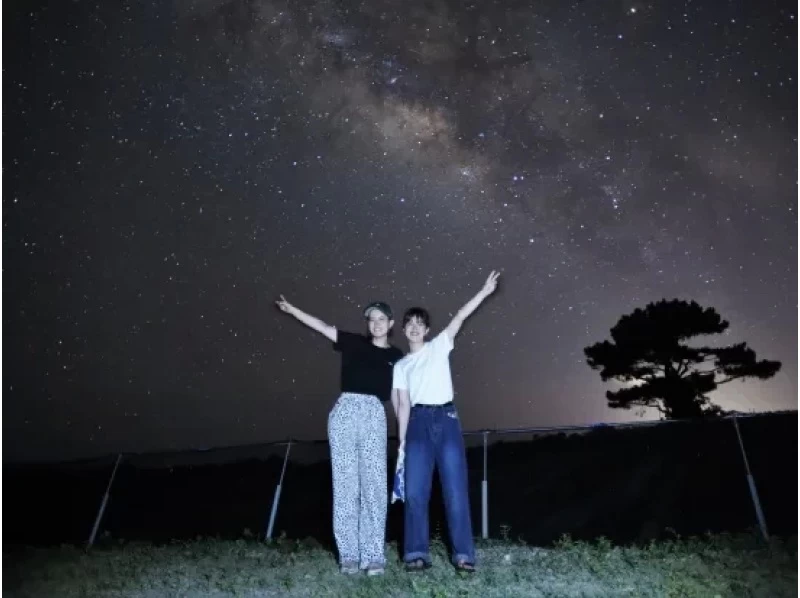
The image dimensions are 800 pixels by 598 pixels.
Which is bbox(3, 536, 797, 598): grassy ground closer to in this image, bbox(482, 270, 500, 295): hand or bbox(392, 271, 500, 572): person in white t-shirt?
bbox(392, 271, 500, 572): person in white t-shirt

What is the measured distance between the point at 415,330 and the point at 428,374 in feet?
1.06

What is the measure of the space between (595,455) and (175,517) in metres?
10.8

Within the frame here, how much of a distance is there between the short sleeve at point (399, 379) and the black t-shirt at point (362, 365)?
55 millimetres

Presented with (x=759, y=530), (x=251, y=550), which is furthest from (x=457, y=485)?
(x=759, y=530)

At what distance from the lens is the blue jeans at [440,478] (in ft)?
13.8

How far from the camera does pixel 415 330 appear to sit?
14.6 feet

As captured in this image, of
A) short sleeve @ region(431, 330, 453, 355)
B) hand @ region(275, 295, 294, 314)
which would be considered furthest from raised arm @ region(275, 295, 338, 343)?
short sleeve @ region(431, 330, 453, 355)

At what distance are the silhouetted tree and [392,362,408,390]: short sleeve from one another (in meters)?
16.4

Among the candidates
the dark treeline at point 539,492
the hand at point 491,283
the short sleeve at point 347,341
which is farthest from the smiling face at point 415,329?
the dark treeline at point 539,492

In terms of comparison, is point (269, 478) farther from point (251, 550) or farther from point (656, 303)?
point (251, 550)

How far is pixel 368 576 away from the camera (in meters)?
4.17

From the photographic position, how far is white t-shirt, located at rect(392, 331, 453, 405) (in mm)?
4312

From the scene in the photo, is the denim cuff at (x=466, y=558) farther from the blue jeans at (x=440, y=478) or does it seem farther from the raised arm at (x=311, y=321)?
the raised arm at (x=311, y=321)

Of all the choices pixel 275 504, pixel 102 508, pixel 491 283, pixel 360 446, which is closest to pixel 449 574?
pixel 360 446
